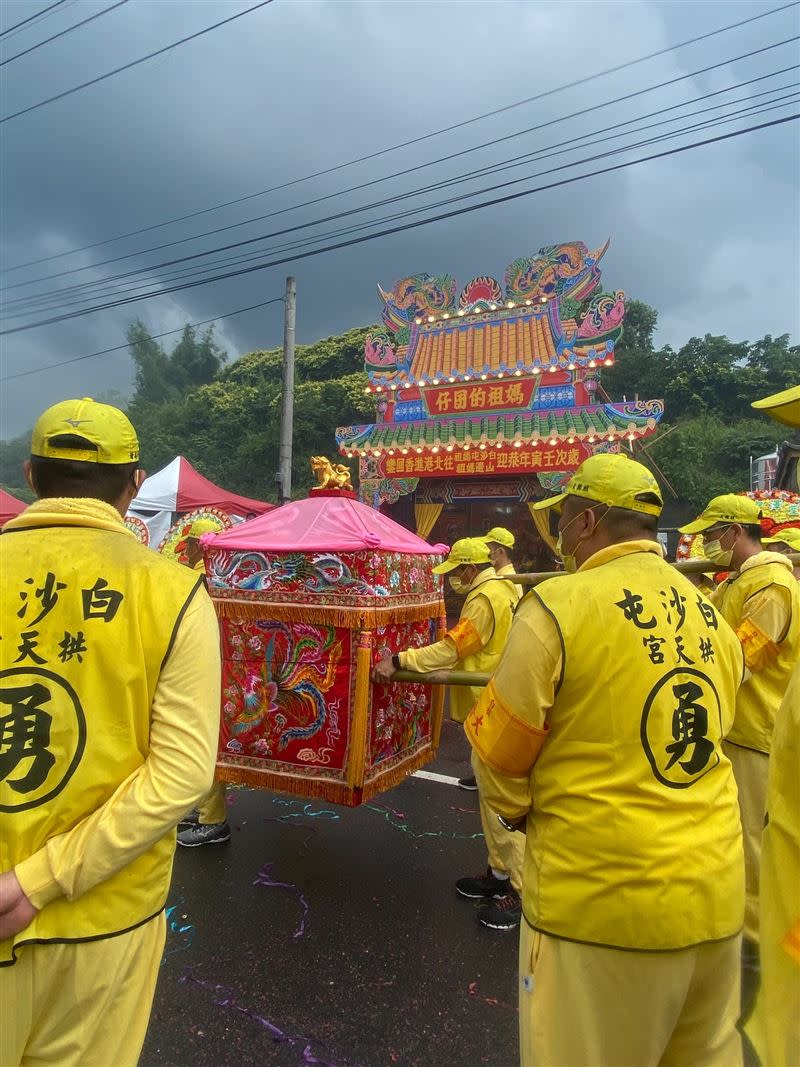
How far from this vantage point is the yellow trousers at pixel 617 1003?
4.80 feet

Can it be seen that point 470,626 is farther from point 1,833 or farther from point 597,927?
point 1,833

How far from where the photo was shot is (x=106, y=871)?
4.19 feet

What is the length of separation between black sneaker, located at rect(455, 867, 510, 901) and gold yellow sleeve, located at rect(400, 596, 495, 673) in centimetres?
107

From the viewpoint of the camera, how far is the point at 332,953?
2.85 meters

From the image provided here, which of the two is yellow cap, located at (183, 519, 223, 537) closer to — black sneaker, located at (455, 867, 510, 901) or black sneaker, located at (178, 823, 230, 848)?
black sneaker, located at (178, 823, 230, 848)

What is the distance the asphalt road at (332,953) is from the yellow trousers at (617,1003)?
102 cm

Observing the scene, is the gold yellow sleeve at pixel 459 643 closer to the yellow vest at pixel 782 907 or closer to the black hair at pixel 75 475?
the black hair at pixel 75 475

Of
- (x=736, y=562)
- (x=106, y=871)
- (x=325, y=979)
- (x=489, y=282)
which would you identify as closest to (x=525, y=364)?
(x=489, y=282)

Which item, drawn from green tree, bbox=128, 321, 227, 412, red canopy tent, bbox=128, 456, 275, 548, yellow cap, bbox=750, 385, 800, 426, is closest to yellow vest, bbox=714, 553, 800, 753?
yellow cap, bbox=750, 385, 800, 426

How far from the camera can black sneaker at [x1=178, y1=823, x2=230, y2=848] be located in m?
3.72

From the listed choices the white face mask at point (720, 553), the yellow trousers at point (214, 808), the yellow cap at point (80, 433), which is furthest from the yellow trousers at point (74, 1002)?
the white face mask at point (720, 553)

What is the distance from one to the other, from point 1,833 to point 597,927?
127 cm

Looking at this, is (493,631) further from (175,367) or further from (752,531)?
(175,367)

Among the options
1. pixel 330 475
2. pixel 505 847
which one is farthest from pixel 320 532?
pixel 505 847
